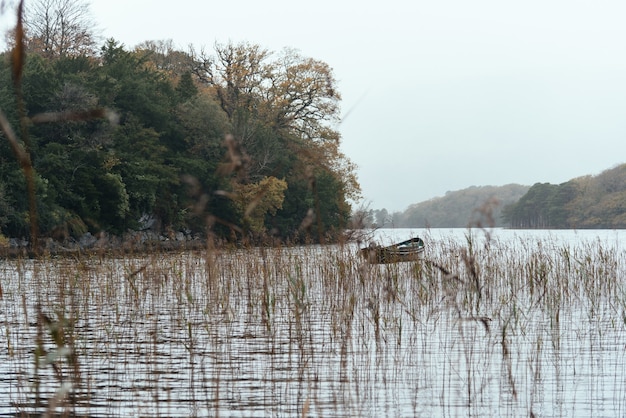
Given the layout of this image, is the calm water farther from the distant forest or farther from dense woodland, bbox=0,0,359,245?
the distant forest

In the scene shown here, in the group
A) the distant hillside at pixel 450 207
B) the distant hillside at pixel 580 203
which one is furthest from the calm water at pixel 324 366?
the distant hillside at pixel 450 207

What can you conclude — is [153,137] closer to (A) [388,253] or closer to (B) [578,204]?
(A) [388,253]

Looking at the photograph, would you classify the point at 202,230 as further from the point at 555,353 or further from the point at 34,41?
the point at 555,353

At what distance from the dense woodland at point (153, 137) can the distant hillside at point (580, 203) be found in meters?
61.2

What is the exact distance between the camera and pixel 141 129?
39.0m

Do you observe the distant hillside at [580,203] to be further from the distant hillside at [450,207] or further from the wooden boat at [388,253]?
the wooden boat at [388,253]

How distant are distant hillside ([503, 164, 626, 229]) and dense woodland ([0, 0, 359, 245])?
6122 centimetres

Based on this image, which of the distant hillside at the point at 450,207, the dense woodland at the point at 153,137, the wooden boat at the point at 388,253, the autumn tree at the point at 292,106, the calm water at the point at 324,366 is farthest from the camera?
the distant hillside at the point at 450,207

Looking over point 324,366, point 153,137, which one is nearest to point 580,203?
point 153,137

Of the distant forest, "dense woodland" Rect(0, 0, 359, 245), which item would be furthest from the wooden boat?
the distant forest

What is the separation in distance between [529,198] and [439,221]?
4648cm

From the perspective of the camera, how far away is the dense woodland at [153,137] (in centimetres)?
3112

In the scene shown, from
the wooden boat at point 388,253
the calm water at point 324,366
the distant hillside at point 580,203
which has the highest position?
the distant hillside at point 580,203

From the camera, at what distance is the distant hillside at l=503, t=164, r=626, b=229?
343 ft
